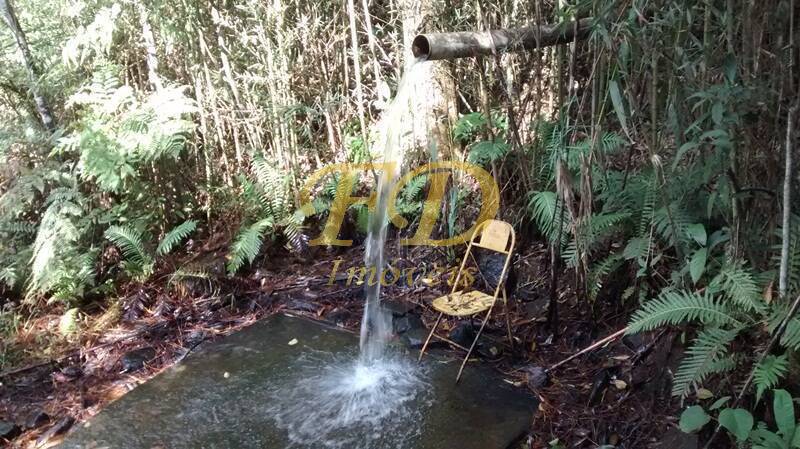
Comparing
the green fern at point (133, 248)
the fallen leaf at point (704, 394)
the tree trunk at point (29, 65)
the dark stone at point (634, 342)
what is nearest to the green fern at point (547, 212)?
the dark stone at point (634, 342)

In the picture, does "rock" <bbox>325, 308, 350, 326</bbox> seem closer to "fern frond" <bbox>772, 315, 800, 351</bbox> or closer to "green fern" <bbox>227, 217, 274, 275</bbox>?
"green fern" <bbox>227, 217, 274, 275</bbox>

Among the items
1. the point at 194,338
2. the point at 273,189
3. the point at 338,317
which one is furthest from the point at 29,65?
the point at 338,317

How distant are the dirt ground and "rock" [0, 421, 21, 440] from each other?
4 centimetres

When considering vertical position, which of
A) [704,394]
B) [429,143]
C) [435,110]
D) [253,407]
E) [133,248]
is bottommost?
[253,407]

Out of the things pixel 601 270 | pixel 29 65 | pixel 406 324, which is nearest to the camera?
pixel 601 270

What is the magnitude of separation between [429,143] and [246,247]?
5.34 ft

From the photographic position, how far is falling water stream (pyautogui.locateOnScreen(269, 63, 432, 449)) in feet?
9.09

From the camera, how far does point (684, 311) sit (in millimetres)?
2490

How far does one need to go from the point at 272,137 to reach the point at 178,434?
2.88 metres

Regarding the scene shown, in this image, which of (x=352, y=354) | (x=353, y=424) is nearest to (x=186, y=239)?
(x=352, y=354)

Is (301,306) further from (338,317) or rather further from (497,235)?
→ (497,235)

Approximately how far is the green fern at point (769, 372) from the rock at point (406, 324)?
6.49 feet

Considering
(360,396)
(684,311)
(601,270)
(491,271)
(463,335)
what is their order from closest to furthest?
(684,311) → (360,396) → (601,270) → (463,335) → (491,271)

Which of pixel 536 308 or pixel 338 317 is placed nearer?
pixel 536 308
